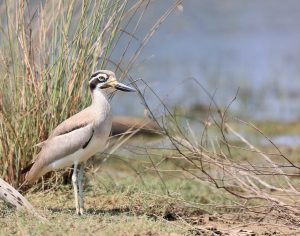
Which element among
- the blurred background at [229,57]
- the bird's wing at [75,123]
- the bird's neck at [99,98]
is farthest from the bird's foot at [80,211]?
the blurred background at [229,57]

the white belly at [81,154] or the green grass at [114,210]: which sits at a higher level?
the white belly at [81,154]

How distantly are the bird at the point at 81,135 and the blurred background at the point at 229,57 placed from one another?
3.14 m

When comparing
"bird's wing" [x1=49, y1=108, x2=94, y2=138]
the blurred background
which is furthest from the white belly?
the blurred background

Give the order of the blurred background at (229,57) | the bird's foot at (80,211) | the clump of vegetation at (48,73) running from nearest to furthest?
the bird's foot at (80,211) < the clump of vegetation at (48,73) < the blurred background at (229,57)

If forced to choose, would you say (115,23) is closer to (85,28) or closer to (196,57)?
(85,28)

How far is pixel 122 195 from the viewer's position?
757 centimetres

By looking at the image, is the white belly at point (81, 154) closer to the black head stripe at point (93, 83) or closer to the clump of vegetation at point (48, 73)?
the black head stripe at point (93, 83)

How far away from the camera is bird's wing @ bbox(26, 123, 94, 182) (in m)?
6.74

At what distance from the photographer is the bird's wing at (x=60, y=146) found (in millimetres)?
6742

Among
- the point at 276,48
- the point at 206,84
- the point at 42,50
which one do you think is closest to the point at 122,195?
the point at 42,50

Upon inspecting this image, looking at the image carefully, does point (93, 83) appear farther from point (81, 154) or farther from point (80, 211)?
point (80, 211)

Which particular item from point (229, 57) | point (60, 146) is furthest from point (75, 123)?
point (229, 57)

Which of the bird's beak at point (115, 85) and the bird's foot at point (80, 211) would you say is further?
the bird's beak at point (115, 85)

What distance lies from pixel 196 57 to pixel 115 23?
8966mm
